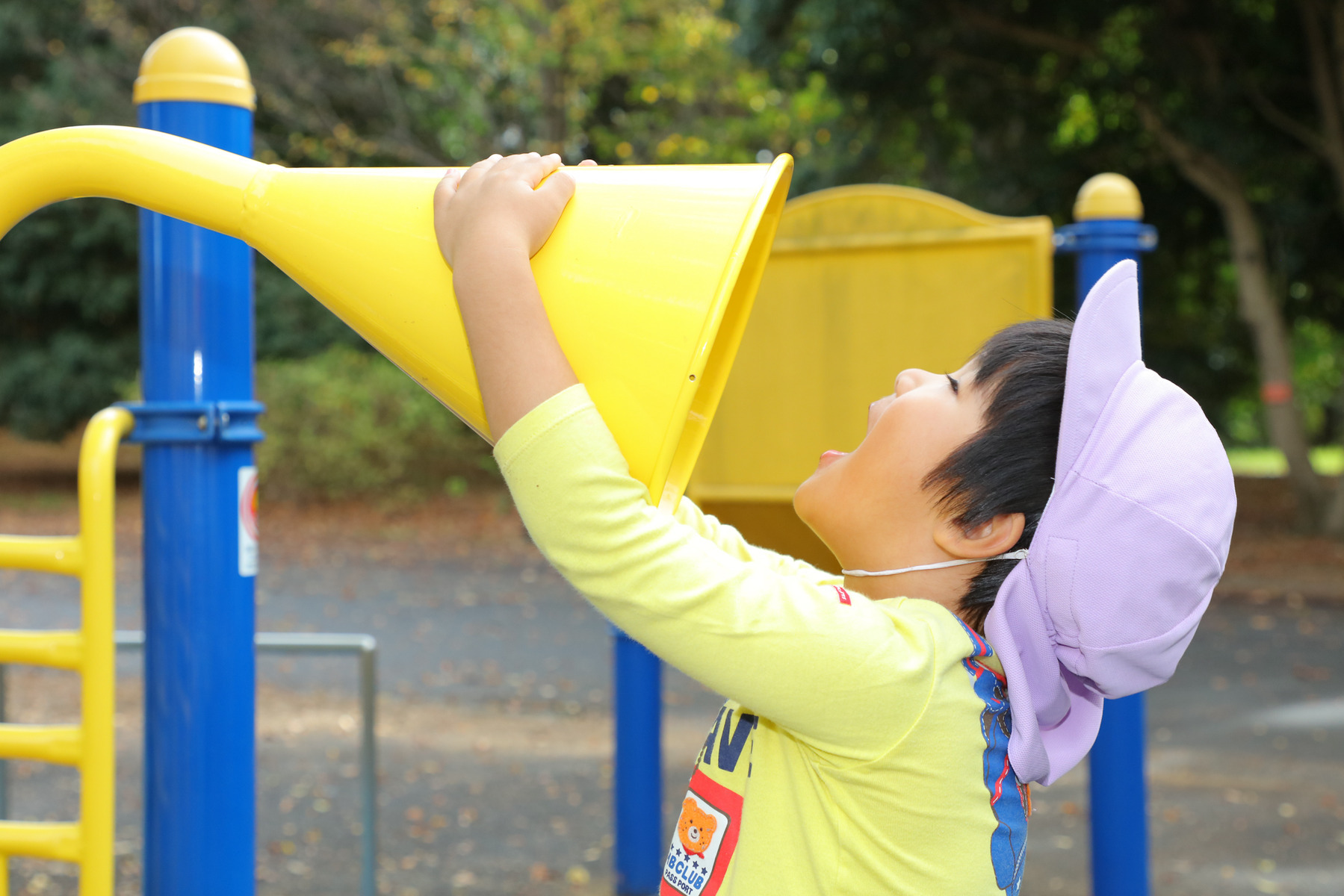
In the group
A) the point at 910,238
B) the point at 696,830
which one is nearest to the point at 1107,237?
the point at 910,238

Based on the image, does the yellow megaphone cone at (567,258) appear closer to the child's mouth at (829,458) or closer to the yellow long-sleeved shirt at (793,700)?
the yellow long-sleeved shirt at (793,700)

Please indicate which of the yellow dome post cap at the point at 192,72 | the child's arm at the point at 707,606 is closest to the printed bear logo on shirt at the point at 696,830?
the child's arm at the point at 707,606

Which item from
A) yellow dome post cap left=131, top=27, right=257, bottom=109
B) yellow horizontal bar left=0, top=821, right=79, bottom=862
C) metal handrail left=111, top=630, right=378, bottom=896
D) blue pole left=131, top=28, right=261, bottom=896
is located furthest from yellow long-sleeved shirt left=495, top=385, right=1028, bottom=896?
metal handrail left=111, top=630, right=378, bottom=896

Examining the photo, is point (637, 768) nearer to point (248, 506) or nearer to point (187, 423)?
point (248, 506)

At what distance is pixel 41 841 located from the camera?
173cm

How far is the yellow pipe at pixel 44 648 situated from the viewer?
171cm

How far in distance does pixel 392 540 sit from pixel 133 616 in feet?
13.0

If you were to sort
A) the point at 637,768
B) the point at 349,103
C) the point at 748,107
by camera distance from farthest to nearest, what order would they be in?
the point at 349,103 → the point at 748,107 → the point at 637,768

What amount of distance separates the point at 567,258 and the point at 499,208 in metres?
0.06

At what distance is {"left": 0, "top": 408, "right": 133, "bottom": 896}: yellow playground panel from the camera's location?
1.71 m

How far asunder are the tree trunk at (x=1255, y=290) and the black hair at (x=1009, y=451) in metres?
→ 11.4

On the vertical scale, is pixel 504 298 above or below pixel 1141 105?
below

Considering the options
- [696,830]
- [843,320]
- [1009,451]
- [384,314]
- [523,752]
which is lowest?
[523,752]

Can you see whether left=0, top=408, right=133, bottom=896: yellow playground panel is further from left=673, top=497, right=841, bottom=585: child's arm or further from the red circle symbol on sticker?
left=673, top=497, right=841, bottom=585: child's arm
